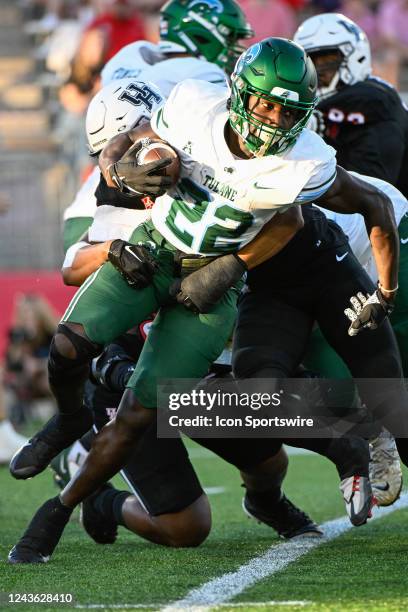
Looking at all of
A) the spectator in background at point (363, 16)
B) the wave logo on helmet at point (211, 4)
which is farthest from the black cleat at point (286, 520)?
the spectator in background at point (363, 16)

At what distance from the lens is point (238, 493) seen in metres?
7.16

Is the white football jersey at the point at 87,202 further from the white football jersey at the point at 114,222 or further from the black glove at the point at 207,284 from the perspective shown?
the black glove at the point at 207,284

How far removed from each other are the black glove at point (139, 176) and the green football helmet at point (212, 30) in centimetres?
242

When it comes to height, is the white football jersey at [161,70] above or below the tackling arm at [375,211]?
below

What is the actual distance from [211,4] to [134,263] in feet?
8.79

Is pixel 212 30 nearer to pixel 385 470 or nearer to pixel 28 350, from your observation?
pixel 385 470

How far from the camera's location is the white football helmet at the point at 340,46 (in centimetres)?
596

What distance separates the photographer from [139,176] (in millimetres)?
4141

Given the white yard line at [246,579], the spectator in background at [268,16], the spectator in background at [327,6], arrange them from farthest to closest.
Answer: the spectator in background at [327,6]
the spectator in background at [268,16]
the white yard line at [246,579]

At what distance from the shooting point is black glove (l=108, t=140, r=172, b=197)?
414 centimetres

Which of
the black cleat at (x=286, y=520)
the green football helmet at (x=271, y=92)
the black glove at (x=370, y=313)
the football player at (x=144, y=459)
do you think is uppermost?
the green football helmet at (x=271, y=92)

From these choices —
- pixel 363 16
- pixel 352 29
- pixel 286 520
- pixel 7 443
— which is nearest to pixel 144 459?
pixel 286 520

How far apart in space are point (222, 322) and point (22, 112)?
9945 mm

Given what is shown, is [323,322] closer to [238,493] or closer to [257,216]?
[257,216]
